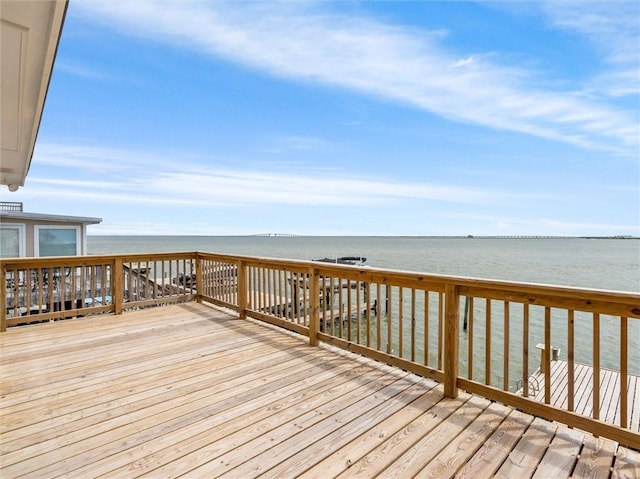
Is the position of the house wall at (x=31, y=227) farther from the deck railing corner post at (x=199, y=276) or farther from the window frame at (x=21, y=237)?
the deck railing corner post at (x=199, y=276)

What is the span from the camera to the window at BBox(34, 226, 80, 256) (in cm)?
862

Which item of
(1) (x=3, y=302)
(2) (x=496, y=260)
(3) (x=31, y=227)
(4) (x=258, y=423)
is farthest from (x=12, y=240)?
(2) (x=496, y=260)

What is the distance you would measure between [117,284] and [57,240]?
5534 mm

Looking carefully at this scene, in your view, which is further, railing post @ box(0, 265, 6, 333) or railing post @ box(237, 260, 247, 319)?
railing post @ box(237, 260, 247, 319)

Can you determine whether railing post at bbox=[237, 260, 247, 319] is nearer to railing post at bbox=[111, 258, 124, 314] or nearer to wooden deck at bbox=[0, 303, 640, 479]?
wooden deck at bbox=[0, 303, 640, 479]

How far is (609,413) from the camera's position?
566 cm

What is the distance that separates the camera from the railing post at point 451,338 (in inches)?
101

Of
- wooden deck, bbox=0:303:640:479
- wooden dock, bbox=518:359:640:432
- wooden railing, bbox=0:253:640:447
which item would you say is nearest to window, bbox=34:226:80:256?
wooden railing, bbox=0:253:640:447

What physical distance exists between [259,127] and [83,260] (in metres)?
9.70

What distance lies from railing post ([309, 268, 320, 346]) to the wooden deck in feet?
0.71

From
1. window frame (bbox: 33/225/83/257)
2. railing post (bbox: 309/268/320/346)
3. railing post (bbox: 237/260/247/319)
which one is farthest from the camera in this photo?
window frame (bbox: 33/225/83/257)

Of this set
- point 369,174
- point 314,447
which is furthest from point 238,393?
point 369,174

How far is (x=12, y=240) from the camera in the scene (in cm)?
816

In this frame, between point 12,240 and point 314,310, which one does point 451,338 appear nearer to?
point 314,310
